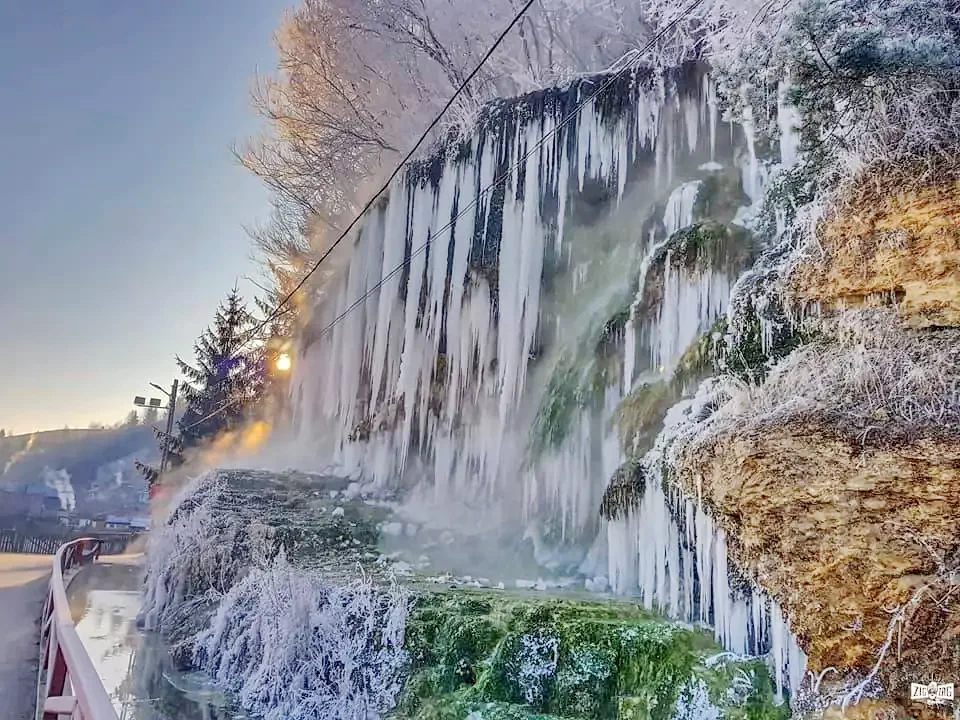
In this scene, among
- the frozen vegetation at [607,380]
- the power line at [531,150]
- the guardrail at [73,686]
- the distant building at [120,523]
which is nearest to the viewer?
the guardrail at [73,686]

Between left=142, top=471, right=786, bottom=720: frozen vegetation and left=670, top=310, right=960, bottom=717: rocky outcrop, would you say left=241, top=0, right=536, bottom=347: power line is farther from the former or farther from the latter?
left=142, top=471, right=786, bottom=720: frozen vegetation

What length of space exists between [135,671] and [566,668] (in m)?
4.57

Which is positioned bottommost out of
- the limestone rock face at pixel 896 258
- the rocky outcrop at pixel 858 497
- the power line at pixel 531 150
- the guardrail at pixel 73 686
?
the guardrail at pixel 73 686

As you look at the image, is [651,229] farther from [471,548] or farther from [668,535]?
[471,548]

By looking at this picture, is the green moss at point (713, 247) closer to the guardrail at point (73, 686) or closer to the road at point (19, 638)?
the guardrail at point (73, 686)

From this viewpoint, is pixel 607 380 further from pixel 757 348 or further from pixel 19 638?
pixel 19 638

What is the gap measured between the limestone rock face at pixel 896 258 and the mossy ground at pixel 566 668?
231cm

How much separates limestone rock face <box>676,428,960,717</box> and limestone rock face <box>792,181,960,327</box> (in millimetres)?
959

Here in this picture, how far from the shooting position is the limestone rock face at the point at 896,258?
399 cm

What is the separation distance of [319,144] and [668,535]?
10862 mm

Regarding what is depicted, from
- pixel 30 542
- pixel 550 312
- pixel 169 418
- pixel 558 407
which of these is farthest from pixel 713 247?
pixel 30 542

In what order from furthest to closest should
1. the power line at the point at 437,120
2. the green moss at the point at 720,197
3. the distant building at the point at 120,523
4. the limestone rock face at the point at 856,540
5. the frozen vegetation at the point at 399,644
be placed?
the distant building at the point at 120,523
the power line at the point at 437,120
the green moss at the point at 720,197
the frozen vegetation at the point at 399,644
the limestone rock face at the point at 856,540

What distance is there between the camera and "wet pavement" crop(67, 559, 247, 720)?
5461mm

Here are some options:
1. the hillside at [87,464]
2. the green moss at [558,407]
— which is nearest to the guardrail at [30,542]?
the hillside at [87,464]
